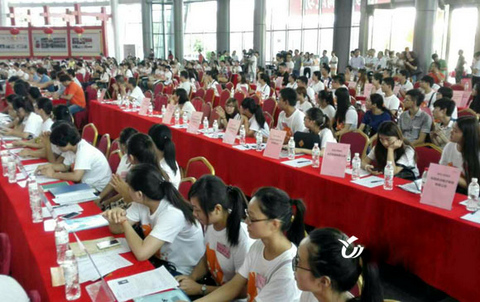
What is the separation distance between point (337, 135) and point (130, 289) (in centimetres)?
384

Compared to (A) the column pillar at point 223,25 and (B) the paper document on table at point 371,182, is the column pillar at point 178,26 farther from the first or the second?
(B) the paper document on table at point 371,182

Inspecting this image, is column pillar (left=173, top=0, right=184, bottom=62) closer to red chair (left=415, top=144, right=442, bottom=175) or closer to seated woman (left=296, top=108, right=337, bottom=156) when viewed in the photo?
seated woman (left=296, top=108, right=337, bottom=156)

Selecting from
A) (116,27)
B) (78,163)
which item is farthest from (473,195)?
(116,27)

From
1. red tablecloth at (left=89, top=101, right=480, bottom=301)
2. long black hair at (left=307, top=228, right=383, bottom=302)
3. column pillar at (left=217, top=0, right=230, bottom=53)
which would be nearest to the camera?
long black hair at (left=307, top=228, right=383, bottom=302)

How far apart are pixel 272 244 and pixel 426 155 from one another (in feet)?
7.82

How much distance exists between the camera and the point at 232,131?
4.55m

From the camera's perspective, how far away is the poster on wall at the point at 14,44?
63.4 feet

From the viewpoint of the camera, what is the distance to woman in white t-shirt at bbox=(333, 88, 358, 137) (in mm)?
5185

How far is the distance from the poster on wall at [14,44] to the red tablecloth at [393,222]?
736 inches

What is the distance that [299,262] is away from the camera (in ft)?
4.74

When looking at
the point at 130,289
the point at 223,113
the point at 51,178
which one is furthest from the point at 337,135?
the point at 130,289

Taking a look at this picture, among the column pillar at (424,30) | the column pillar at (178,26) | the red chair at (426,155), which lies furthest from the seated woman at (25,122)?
the column pillar at (178,26)

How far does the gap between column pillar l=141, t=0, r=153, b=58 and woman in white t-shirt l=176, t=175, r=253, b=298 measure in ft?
69.3

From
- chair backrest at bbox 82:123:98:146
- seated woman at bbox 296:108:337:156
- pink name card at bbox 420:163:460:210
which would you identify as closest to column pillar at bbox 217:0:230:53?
chair backrest at bbox 82:123:98:146
